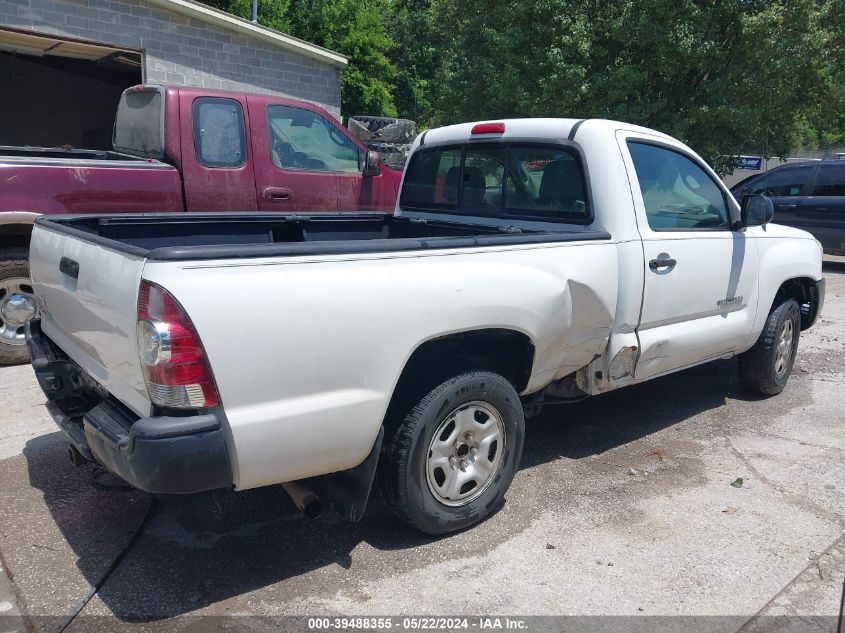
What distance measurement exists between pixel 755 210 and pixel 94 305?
397 centimetres

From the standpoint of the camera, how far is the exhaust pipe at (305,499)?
3.00m

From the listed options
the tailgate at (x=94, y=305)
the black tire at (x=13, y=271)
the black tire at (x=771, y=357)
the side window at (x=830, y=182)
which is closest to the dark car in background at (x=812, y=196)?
the side window at (x=830, y=182)

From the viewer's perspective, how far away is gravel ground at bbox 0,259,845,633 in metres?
2.99

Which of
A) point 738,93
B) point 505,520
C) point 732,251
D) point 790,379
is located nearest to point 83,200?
point 505,520

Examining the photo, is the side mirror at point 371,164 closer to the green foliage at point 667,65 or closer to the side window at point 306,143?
the side window at point 306,143

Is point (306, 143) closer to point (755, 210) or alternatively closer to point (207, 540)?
point (755, 210)

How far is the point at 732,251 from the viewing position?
4824 mm

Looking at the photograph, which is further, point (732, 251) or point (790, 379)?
point (790, 379)

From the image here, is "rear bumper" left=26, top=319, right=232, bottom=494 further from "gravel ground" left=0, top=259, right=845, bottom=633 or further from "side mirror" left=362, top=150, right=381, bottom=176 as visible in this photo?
"side mirror" left=362, top=150, right=381, bottom=176

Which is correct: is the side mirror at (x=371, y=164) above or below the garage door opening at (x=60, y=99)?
below

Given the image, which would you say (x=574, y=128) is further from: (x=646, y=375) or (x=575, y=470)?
(x=575, y=470)

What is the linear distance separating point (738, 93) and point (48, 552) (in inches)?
617

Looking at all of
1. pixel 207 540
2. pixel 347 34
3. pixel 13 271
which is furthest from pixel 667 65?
pixel 207 540

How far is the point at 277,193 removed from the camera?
661 centimetres
